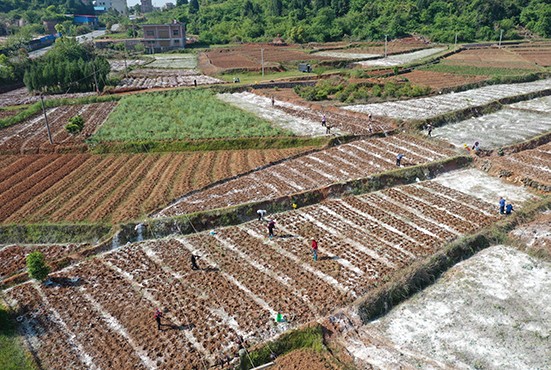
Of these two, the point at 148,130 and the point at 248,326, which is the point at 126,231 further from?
the point at 148,130

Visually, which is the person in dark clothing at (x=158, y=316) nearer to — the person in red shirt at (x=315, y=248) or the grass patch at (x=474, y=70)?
the person in red shirt at (x=315, y=248)

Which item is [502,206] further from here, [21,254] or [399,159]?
[21,254]

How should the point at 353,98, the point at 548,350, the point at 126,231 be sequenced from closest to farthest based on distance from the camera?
1. the point at 548,350
2. the point at 126,231
3. the point at 353,98

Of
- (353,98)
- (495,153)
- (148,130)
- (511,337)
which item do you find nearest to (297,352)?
(511,337)

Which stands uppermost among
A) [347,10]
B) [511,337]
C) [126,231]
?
[347,10]

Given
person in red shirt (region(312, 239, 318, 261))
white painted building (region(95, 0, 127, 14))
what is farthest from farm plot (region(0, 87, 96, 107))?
white painted building (region(95, 0, 127, 14))

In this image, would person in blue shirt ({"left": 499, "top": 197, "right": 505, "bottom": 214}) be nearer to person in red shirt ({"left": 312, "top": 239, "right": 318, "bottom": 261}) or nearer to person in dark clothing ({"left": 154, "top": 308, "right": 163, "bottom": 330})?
person in red shirt ({"left": 312, "top": 239, "right": 318, "bottom": 261})

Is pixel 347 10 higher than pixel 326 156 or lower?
higher

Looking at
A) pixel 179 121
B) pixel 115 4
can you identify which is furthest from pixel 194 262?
pixel 115 4
